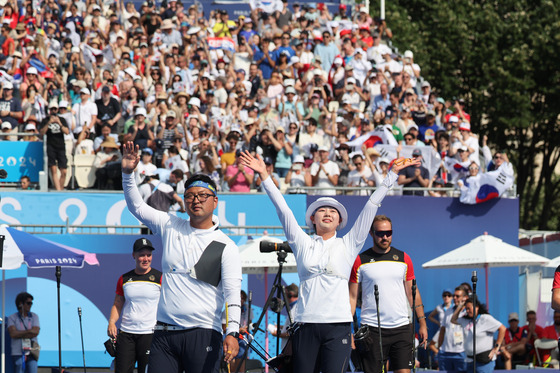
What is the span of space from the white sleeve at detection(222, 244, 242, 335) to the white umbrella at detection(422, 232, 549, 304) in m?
10.6

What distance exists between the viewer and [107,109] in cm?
2206

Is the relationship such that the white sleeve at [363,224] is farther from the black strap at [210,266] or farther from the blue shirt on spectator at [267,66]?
the blue shirt on spectator at [267,66]

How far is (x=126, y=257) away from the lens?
18.9 m

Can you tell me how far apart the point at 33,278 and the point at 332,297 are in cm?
1050

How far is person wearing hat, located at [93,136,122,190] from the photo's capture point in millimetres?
20422

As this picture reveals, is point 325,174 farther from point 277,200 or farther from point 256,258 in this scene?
point 277,200

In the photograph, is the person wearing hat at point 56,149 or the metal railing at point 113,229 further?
the person wearing hat at point 56,149

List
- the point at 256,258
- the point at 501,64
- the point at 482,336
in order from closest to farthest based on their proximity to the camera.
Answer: the point at 482,336, the point at 256,258, the point at 501,64

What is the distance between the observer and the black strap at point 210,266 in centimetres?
809

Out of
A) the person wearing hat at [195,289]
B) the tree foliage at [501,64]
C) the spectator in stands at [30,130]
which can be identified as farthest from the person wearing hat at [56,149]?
the tree foliage at [501,64]

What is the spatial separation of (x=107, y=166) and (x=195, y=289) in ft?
41.4

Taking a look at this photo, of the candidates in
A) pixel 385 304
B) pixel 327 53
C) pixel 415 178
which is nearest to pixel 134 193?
pixel 385 304

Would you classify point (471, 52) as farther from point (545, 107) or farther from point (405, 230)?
point (405, 230)

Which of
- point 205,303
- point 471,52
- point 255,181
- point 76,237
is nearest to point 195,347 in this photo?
point 205,303
